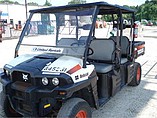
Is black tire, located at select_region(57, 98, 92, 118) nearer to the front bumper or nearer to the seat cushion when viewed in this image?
the front bumper

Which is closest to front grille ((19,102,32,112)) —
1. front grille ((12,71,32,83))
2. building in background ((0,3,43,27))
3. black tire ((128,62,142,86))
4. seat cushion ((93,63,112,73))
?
front grille ((12,71,32,83))

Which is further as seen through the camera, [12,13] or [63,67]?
[12,13]

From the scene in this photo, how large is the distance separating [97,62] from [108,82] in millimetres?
545

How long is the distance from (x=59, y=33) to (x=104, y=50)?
0.90 meters

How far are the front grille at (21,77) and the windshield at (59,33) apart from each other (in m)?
0.51

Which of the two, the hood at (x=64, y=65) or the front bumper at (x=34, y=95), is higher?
the hood at (x=64, y=65)

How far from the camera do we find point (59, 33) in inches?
136

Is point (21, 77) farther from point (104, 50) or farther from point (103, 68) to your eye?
point (104, 50)

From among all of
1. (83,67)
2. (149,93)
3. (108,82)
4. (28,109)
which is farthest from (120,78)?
(28,109)

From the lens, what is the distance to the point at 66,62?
269 centimetres

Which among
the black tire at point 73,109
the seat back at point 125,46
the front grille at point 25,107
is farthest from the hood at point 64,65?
the seat back at point 125,46

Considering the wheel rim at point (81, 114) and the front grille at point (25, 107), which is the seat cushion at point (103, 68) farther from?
the front grille at point (25, 107)

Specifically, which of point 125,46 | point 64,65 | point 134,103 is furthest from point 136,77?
point 64,65

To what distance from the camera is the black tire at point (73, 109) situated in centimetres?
248
